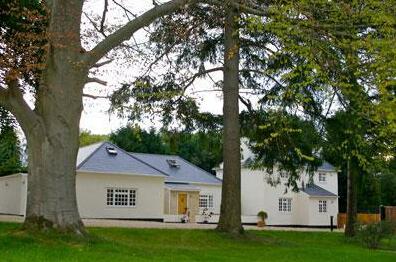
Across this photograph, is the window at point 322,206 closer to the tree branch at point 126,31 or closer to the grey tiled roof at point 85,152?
the grey tiled roof at point 85,152

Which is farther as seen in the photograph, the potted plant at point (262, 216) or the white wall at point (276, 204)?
the white wall at point (276, 204)

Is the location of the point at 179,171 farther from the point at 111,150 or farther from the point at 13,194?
the point at 13,194

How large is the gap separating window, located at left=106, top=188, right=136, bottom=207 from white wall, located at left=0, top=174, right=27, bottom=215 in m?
5.69

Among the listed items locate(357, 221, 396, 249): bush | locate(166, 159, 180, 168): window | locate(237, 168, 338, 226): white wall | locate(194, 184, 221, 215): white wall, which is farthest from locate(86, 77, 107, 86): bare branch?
locate(237, 168, 338, 226): white wall

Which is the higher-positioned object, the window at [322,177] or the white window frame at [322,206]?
the window at [322,177]

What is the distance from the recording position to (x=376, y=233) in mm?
25391

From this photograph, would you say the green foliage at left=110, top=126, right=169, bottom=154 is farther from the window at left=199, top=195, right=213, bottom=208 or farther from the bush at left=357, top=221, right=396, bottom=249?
the bush at left=357, top=221, right=396, bottom=249

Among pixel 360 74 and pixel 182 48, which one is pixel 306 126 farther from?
pixel 360 74

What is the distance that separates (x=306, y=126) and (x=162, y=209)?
22.0 metres

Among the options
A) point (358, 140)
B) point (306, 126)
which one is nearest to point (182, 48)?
point (306, 126)

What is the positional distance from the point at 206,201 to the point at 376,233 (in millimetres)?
25139

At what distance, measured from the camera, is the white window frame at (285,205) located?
171ft

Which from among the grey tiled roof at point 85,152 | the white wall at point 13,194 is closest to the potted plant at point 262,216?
the grey tiled roof at point 85,152

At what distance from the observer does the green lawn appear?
1211cm
